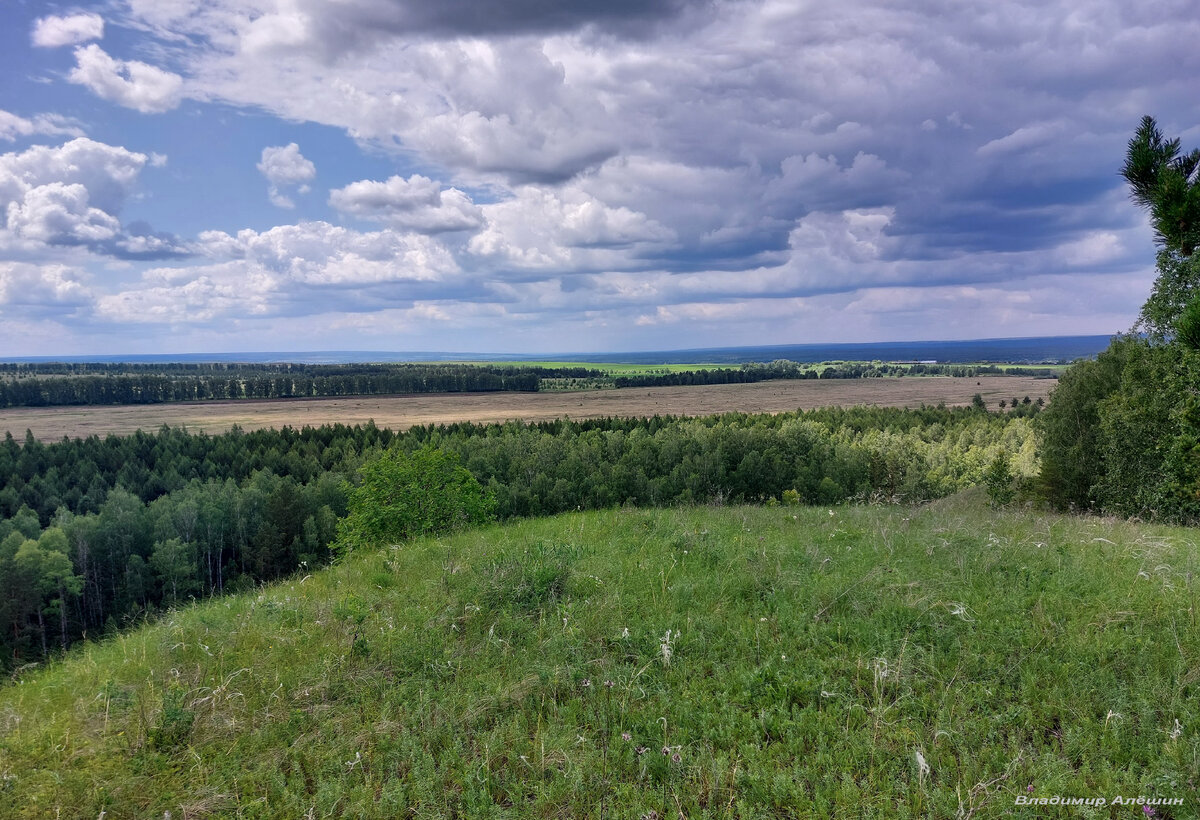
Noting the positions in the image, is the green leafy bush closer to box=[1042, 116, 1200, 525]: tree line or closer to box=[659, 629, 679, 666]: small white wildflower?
box=[659, 629, 679, 666]: small white wildflower

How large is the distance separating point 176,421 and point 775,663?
15339 centimetres

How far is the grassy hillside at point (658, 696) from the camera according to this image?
5.00m

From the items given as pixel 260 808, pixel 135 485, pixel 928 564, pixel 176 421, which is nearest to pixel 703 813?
pixel 260 808

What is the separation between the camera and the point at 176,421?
128 metres

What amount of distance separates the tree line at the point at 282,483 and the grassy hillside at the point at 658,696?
33914mm

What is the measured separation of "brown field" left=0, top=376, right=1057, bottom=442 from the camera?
126m

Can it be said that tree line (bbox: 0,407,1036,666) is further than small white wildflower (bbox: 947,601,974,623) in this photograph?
Yes

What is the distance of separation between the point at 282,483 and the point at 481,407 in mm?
86852

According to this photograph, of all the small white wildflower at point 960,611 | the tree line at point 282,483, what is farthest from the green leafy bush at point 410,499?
the small white wildflower at point 960,611

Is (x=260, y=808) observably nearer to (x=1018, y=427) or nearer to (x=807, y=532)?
(x=807, y=532)

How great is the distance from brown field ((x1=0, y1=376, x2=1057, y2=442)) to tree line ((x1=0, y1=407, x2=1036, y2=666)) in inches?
1107

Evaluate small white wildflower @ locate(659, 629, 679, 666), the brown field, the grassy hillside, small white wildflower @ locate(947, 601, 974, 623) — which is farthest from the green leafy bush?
the brown field

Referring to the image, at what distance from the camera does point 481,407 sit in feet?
495

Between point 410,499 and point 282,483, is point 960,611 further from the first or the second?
point 282,483
